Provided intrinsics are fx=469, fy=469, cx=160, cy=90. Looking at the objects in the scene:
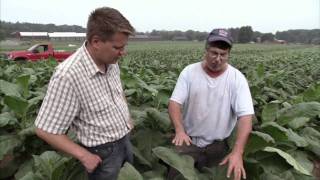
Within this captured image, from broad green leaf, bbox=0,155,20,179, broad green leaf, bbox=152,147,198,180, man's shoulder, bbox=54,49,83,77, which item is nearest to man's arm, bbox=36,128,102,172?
man's shoulder, bbox=54,49,83,77

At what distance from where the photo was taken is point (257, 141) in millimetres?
2986

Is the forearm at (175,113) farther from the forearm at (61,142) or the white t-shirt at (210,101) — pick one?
the forearm at (61,142)

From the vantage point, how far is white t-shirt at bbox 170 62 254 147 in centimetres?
306

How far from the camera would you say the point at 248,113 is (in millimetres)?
2947

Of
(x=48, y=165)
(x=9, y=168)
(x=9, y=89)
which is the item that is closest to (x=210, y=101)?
(x=48, y=165)

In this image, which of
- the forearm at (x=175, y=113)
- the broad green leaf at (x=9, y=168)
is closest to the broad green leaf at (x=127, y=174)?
the forearm at (x=175, y=113)

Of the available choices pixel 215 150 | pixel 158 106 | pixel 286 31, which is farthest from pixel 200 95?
pixel 286 31

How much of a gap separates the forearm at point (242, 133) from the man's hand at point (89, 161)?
854 mm

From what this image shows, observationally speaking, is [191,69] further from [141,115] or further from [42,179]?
[42,179]

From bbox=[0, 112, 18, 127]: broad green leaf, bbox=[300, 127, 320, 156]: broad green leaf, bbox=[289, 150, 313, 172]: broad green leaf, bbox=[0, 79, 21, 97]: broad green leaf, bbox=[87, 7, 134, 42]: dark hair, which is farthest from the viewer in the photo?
bbox=[0, 79, 21, 97]: broad green leaf

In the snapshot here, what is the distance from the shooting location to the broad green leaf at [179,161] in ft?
9.14

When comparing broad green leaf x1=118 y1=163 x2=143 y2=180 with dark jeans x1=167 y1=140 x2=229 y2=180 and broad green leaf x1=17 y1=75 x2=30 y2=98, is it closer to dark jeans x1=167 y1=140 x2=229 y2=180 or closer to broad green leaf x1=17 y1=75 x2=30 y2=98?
dark jeans x1=167 y1=140 x2=229 y2=180

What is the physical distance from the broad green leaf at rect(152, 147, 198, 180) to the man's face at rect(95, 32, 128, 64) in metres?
0.79

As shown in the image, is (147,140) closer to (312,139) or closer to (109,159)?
(109,159)
